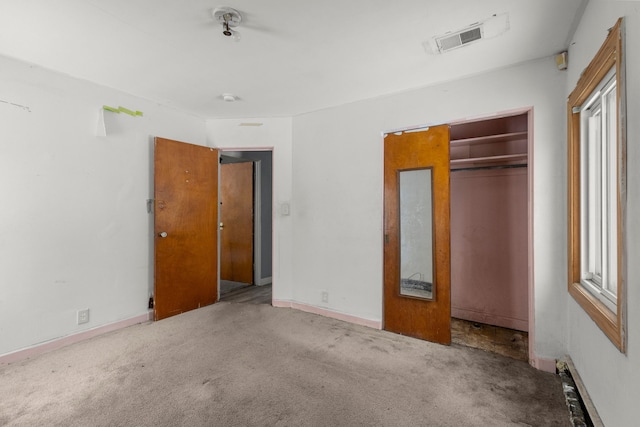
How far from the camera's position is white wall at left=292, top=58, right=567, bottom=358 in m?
2.37

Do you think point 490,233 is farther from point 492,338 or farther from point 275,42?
point 275,42

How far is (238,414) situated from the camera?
1.84 m

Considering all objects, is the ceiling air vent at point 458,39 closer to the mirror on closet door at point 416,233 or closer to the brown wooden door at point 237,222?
the mirror on closet door at point 416,233

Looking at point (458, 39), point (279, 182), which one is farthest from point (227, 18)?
point (279, 182)

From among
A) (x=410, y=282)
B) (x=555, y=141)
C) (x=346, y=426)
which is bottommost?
(x=346, y=426)

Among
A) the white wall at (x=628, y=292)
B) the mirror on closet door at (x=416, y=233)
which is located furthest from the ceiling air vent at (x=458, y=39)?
the mirror on closet door at (x=416, y=233)

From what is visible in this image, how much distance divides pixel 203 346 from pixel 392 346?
1.69m

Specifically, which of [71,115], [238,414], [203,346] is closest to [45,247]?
[71,115]

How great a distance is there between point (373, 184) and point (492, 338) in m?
1.90

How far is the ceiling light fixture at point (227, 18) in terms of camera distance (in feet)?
6.10

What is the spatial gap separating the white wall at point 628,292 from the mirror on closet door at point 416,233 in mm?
1254

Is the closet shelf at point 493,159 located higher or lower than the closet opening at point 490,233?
higher

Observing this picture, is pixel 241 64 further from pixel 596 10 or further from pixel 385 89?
pixel 596 10

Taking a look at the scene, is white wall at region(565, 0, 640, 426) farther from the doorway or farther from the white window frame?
the doorway
